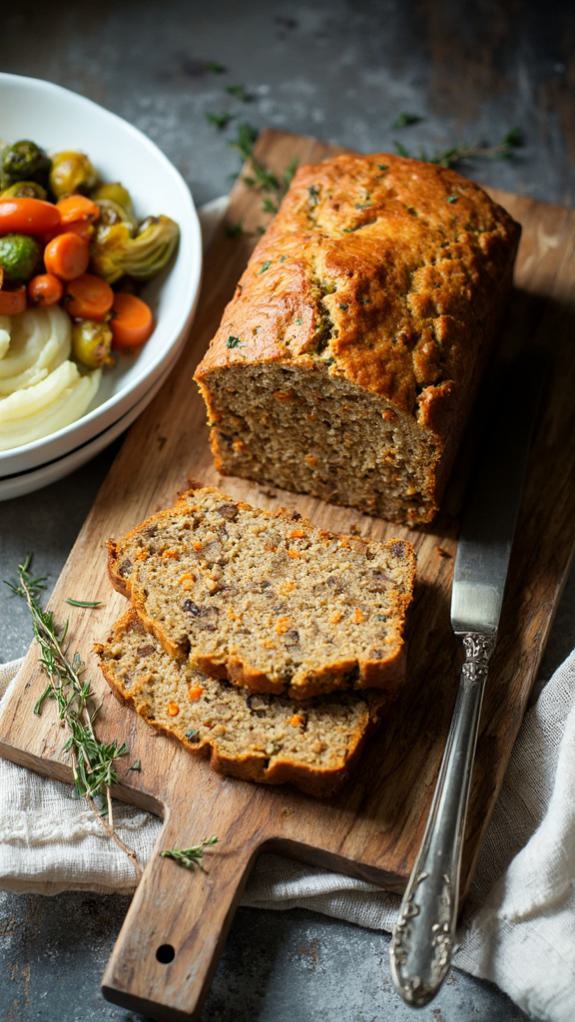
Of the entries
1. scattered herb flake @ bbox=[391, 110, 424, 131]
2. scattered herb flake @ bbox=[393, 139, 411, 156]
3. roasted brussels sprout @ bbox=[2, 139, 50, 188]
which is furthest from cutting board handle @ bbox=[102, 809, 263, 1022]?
scattered herb flake @ bbox=[391, 110, 424, 131]

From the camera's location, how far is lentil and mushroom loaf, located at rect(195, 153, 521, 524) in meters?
4.45

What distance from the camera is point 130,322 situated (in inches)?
204

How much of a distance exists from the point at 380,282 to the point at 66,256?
1515 millimetres

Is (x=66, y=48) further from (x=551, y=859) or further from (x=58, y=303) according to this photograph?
(x=551, y=859)

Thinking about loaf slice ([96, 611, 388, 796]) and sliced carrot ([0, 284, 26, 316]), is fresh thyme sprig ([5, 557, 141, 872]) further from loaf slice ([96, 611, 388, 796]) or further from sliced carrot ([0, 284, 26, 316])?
sliced carrot ([0, 284, 26, 316])

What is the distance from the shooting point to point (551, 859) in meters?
3.96

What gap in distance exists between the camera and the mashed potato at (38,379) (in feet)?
15.8

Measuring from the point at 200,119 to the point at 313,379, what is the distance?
280 centimetres

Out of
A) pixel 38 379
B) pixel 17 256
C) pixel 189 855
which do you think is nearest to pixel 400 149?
pixel 17 256

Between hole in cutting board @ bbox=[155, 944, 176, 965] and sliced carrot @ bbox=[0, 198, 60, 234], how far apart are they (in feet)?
10.4

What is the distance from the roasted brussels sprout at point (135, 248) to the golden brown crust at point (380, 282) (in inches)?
24.1

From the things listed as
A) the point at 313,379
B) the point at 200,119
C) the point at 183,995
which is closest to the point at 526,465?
the point at 313,379

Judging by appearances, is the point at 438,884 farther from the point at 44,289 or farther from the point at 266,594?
the point at 44,289

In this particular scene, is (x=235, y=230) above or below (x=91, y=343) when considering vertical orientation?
above
